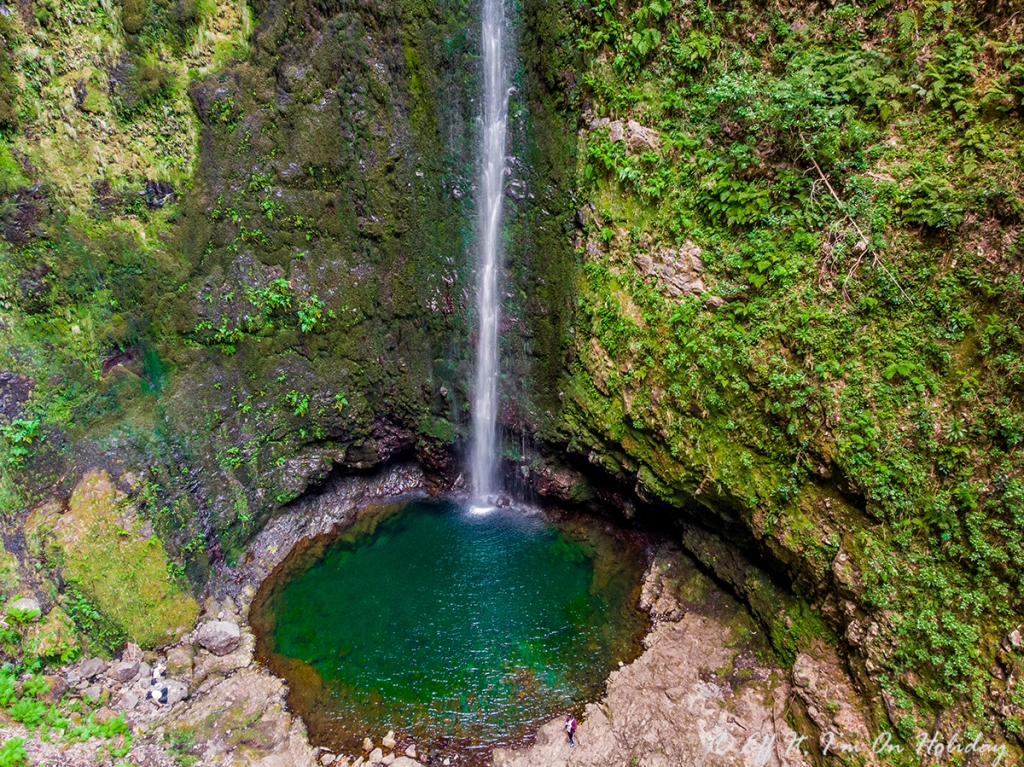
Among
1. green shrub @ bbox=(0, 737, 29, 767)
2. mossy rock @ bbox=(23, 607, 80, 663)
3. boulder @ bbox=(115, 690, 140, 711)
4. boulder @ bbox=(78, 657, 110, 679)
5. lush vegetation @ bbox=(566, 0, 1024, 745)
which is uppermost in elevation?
lush vegetation @ bbox=(566, 0, 1024, 745)

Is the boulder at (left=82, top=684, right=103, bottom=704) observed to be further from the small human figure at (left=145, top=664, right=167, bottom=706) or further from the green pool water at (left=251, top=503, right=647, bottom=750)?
the green pool water at (left=251, top=503, right=647, bottom=750)

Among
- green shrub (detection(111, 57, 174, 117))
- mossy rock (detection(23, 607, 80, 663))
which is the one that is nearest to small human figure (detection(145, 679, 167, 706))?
mossy rock (detection(23, 607, 80, 663))

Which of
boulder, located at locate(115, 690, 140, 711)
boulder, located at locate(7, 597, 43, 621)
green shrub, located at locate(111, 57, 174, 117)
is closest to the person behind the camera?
boulder, located at locate(7, 597, 43, 621)

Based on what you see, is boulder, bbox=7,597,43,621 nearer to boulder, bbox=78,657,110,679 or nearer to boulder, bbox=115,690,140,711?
boulder, bbox=78,657,110,679

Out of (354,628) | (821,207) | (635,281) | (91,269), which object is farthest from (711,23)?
(354,628)

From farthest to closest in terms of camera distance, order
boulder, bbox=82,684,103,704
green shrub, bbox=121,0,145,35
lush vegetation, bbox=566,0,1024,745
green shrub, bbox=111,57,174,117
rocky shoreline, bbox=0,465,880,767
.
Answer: green shrub, bbox=111,57,174,117 < green shrub, bbox=121,0,145,35 < boulder, bbox=82,684,103,704 < rocky shoreline, bbox=0,465,880,767 < lush vegetation, bbox=566,0,1024,745

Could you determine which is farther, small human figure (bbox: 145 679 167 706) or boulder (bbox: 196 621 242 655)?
boulder (bbox: 196 621 242 655)

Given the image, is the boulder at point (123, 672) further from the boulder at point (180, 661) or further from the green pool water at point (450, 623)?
the green pool water at point (450, 623)

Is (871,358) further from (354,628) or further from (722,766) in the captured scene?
(354,628)

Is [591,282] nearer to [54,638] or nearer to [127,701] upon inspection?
[127,701]

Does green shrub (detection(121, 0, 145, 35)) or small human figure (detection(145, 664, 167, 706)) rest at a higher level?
green shrub (detection(121, 0, 145, 35))
